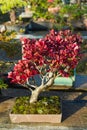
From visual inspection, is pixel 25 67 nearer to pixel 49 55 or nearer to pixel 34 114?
pixel 49 55

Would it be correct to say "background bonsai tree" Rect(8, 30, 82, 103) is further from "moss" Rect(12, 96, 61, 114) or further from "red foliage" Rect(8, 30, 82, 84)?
"moss" Rect(12, 96, 61, 114)

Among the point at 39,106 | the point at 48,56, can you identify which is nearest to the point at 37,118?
the point at 39,106

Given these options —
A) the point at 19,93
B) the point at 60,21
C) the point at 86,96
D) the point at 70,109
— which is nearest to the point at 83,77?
the point at 86,96

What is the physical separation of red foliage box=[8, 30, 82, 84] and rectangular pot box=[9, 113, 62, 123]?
26.7 inches

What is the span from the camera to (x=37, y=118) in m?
6.40

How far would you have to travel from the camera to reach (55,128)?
6277 millimetres

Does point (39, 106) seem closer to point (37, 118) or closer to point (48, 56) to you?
point (37, 118)

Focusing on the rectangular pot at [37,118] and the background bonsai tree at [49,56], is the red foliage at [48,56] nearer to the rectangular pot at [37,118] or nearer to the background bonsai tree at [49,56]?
the background bonsai tree at [49,56]

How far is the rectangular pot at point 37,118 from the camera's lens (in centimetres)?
636

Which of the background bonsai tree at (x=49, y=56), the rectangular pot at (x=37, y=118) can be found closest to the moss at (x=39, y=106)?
the rectangular pot at (x=37, y=118)

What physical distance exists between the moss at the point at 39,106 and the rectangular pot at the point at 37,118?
0.09m

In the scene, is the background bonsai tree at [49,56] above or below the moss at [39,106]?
above

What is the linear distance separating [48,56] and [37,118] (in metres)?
1.24

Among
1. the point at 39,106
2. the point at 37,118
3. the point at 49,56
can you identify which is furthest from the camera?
the point at 39,106
